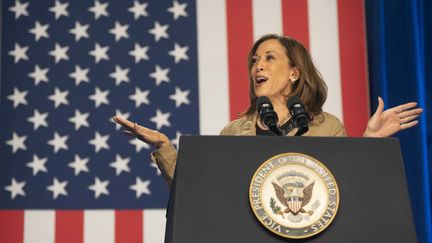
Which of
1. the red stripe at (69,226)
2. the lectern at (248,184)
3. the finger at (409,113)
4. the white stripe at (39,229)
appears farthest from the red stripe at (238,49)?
the lectern at (248,184)

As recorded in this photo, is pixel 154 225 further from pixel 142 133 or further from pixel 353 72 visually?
pixel 142 133

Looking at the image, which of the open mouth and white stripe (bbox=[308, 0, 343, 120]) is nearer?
the open mouth

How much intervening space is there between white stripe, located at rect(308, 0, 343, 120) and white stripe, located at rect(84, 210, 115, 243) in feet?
4.32

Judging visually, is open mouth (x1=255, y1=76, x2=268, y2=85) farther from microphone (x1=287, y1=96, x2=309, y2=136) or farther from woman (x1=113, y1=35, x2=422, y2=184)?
microphone (x1=287, y1=96, x2=309, y2=136)

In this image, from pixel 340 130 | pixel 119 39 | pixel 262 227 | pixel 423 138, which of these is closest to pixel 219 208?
pixel 262 227

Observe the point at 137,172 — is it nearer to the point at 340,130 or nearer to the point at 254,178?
the point at 340,130

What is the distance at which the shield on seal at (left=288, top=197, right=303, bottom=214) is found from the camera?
1.56 metres

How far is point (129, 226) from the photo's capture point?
3.96 m

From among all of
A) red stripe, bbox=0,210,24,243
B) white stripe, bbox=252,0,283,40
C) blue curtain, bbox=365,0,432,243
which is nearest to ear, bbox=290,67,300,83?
blue curtain, bbox=365,0,432,243

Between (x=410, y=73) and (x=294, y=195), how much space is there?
97.8 inches

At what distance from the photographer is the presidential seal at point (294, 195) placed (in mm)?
1552

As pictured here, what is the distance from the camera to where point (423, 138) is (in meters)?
3.76

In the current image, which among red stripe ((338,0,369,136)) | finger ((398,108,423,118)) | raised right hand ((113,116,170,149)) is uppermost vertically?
red stripe ((338,0,369,136))

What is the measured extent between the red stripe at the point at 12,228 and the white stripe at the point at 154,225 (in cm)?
65
